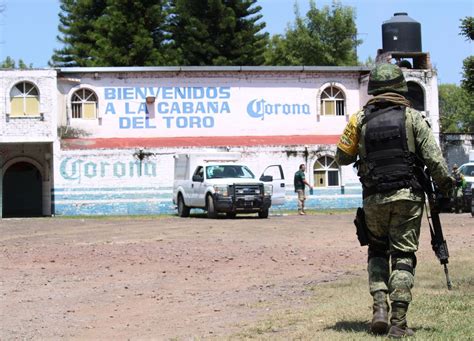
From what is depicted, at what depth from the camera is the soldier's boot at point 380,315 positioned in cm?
638

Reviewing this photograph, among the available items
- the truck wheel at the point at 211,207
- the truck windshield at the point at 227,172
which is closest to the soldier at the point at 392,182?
the truck wheel at the point at 211,207

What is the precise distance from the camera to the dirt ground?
26.5 feet

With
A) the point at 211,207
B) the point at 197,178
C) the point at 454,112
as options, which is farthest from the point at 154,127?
the point at 454,112

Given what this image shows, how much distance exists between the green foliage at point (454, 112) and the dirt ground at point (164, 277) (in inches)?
2606

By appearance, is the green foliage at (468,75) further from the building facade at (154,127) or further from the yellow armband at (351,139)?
the building facade at (154,127)

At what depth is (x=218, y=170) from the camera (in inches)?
1124

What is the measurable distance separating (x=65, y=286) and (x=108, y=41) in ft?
130

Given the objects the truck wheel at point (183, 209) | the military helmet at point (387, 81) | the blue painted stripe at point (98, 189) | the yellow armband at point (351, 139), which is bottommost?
the truck wheel at point (183, 209)

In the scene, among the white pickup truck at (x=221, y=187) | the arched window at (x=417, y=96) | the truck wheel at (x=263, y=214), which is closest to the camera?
the white pickup truck at (x=221, y=187)

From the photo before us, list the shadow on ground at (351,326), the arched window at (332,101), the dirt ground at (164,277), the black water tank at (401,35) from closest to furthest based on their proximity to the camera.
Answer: the shadow on ground at (351,326) < the dirt ground at (164,277) < the arched window at (332,101) < the black water tank at (401,35)

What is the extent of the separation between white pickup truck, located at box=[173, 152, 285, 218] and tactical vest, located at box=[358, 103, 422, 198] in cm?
2020

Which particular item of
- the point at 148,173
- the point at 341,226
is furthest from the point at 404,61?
the point at 341,226

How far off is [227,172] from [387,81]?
71.3ft

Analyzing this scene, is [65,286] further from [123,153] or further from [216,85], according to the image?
[216,85]
